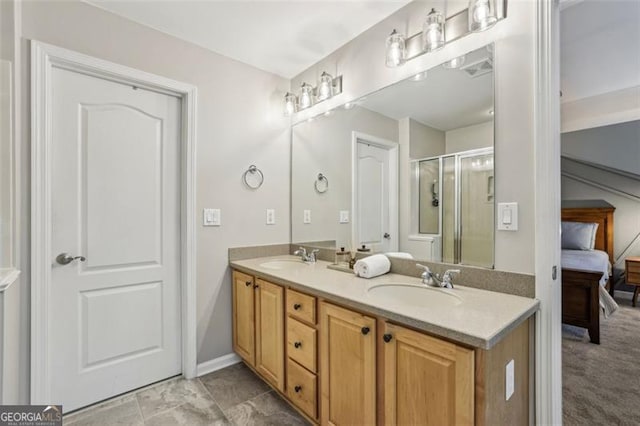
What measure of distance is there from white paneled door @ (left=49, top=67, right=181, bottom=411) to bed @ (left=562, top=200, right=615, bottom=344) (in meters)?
3.41

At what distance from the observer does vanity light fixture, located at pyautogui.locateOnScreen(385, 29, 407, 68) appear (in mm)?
1652

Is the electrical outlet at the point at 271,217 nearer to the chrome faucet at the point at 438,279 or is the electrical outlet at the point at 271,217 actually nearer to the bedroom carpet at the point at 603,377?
the chrome faucet at the point at 438,279

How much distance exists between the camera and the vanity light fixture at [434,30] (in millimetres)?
1480

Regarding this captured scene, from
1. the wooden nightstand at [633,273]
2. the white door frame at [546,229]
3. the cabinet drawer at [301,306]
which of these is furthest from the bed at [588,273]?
the cabinet drawer at [301,306]

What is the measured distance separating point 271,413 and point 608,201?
5.19 metres

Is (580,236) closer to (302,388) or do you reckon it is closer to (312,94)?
(312,94)

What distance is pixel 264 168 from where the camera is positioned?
95.4 inches

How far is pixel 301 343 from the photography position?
1.53m

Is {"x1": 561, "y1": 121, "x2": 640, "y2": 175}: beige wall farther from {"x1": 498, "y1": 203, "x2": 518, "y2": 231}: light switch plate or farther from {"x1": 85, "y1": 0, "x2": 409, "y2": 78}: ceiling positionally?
{"x1": 85, "y1": 0, "x2": 409, "y2": 78}: ceiling

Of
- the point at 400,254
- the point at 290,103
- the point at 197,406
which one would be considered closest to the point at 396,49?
the point at 290,103

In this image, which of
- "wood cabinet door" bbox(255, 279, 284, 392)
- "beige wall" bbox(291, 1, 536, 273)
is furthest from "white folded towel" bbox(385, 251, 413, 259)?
"wood cabinet door" bbox(255, 279, 284, 392)

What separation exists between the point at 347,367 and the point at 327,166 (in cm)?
150

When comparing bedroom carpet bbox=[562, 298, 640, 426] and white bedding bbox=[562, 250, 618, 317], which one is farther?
white bedding bbox=[562, 250, 618, 317]

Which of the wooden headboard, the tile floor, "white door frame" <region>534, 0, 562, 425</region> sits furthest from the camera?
the wooden headboard
